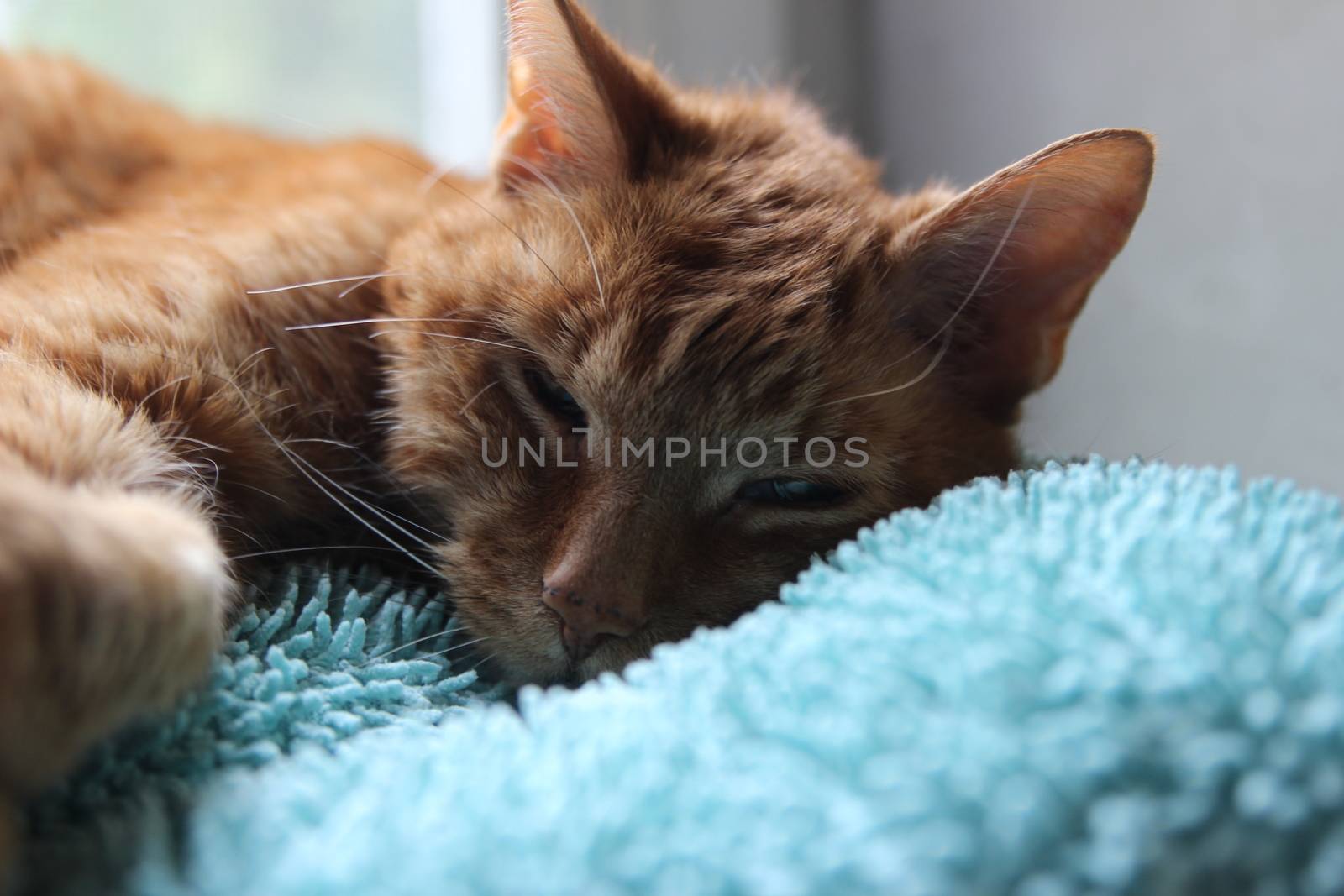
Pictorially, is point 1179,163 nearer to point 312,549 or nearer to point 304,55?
point 312,549

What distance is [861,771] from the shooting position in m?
0.59

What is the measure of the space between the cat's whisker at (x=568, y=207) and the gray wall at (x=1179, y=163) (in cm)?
72

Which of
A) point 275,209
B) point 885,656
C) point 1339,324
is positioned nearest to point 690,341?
point 885,656

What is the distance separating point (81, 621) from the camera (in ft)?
1.95

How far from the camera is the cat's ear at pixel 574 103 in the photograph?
1.08m

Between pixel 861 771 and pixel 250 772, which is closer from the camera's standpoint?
pixel 861 771

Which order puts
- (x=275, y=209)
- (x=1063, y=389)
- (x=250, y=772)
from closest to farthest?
(x=250, y=772)
(x=275, y=209)
(x=1063, y=389)

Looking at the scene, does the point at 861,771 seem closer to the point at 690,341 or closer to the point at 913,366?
the point at 690,341

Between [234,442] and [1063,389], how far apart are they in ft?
4.86

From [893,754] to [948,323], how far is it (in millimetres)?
601

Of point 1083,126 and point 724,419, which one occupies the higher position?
point 1083,126

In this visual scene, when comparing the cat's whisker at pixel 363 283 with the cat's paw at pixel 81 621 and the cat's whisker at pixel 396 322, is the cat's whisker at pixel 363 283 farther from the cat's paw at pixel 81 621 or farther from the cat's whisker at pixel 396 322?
the cat's paw at pixel 81 621

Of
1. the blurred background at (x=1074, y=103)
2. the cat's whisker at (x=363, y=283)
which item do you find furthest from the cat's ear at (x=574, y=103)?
the blurred background at (x=1074, y=103)

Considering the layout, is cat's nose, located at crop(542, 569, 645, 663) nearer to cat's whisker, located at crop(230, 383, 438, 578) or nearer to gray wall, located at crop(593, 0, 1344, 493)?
cat's whisker, located at crop(230, 383, 438, 578)
